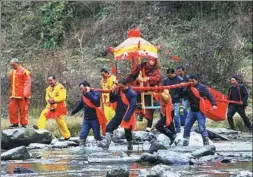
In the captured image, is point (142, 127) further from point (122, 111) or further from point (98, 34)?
point (98, 34)

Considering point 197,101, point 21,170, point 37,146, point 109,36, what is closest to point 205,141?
point 197,101

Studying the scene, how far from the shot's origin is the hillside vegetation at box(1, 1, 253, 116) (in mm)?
26234

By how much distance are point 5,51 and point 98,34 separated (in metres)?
4.42

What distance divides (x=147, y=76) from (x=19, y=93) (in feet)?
10.7

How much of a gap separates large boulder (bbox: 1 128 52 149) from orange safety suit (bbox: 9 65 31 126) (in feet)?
4.15

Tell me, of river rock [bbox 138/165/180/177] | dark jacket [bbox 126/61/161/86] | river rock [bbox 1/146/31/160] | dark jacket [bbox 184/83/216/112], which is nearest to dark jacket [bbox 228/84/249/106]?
dark jacket [bbox 126/61/161/86]

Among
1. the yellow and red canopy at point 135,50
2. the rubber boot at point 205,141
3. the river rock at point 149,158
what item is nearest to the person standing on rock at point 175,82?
the rubber boot at point 205,141

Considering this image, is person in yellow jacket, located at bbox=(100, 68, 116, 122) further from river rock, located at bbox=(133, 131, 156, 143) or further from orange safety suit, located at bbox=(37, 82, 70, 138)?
orange safety suit, located at bbox=(37, 82, 70, 138)

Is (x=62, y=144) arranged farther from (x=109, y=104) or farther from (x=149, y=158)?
(x=149, y=158)

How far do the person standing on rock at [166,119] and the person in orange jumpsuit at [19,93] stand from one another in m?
3.71

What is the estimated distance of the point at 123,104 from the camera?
1398 centimetres

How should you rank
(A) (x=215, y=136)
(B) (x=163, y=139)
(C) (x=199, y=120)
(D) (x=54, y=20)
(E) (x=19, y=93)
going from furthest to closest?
(D) (x=54, y=20)
(A) (x=215, y=136)
(E) (x=19, y=93)
(B) (x=163, y=139)
(C) (x=199, y=120)

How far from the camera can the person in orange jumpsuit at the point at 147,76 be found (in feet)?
58.6

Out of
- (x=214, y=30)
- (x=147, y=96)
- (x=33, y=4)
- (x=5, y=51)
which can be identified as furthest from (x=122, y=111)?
(x=33, y=4)
